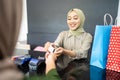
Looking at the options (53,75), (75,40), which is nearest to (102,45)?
(75,40)

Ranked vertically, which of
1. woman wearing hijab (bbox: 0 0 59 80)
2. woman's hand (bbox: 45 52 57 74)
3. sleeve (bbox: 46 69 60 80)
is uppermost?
woman wearing hijab (bbox: 0 0 59 80)

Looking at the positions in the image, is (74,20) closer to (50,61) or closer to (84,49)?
(84,49)

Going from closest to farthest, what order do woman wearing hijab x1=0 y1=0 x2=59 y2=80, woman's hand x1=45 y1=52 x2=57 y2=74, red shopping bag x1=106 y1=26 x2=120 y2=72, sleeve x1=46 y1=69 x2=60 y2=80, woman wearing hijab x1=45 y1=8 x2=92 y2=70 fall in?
woman wearing hijab x1=0 y1=0 x2=59 y2=80, sleeve x1=46 y1=69 x2=60 y2=80, woman's hand x1=45 y1=52 x2=57 y2=74, red shopping bag x1=106 y1=26 x2=120 y2=72, woman wearing hijab x1=45 y1=8 x2=92 y2=70

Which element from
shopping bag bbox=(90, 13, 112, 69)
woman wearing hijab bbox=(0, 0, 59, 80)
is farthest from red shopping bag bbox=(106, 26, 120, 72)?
woman wearing hijab bbox=(0, 0, 59, 80)

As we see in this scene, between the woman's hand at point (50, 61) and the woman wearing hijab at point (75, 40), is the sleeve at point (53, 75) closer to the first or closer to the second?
the woman's hand at point (50, 61)

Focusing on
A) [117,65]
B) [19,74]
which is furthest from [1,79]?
[117,65]

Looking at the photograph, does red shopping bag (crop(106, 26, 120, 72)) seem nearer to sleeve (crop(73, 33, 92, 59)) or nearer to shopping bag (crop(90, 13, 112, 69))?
shopping bag (crop(90, 13, 112, 69))

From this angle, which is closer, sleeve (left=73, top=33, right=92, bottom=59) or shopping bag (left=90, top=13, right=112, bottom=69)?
shopping bag (left=90, top=13, right=112, bottom=69)

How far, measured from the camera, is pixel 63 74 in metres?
0.82

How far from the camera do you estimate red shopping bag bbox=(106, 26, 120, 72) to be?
965mm

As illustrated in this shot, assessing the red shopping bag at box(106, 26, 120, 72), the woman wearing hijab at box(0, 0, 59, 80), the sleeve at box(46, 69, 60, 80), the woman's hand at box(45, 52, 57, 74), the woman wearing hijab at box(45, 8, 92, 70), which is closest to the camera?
the woman wearing hijab at box(0, 0, 59, 80)

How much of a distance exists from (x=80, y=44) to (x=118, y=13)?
64cm

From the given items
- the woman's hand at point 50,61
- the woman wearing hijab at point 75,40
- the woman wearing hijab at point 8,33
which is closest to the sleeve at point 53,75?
the woman's hand at point 50,61

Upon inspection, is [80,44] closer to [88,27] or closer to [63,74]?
[63,74]
